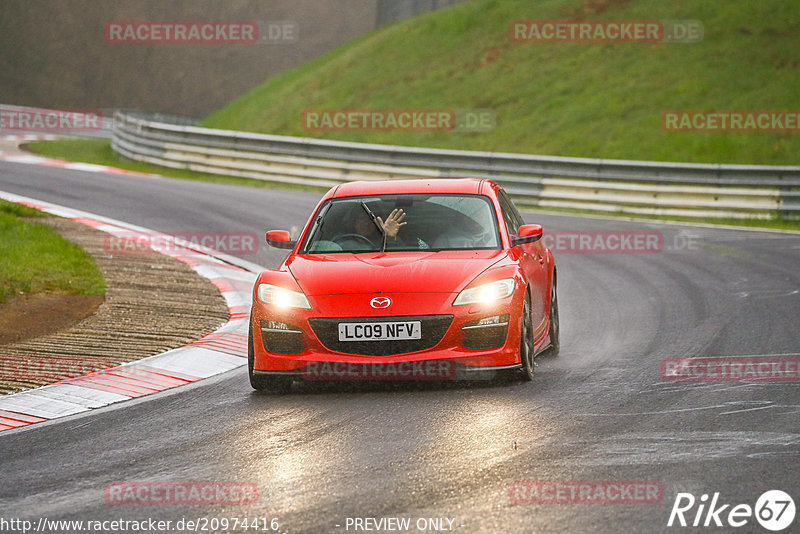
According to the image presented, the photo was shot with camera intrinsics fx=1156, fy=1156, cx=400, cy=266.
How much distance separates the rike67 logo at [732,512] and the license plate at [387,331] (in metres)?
2.70

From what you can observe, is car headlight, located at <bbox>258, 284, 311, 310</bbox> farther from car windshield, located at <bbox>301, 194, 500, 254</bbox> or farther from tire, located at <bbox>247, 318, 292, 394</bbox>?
car windshield, located at <bbox>301, 194, 500, 254</bbox>

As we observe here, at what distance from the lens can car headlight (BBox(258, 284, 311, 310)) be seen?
783 cm

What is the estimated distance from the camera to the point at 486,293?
781cm

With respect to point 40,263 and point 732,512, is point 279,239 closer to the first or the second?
point 732,512

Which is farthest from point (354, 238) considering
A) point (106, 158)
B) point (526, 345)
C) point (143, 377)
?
point (106, 158)

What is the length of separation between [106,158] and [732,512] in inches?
1035

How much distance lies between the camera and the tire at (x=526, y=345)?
7.89 metres

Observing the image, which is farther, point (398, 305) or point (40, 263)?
point (40, 263)

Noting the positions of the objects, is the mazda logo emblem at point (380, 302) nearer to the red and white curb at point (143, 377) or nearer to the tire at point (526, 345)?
the tire at point (526, 345)

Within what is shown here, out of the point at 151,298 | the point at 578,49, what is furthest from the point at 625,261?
the point at 578,49

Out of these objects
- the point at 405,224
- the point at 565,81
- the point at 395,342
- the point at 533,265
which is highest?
the point at 565,81

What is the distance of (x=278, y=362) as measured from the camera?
25.6 ft

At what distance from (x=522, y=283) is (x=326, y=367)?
1.52 meters

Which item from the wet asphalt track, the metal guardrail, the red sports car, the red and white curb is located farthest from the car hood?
the metal guardrail
